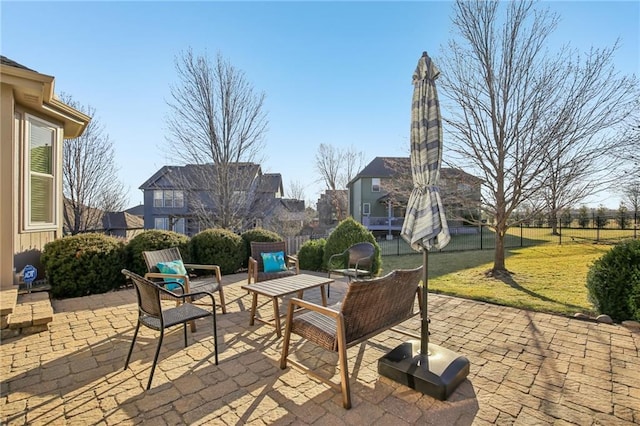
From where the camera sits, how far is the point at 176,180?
11344 millimetres

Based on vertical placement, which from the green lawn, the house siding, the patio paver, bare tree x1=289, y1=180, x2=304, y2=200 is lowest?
the green lawn

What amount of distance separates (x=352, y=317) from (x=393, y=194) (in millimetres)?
8732

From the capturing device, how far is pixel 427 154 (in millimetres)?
2775

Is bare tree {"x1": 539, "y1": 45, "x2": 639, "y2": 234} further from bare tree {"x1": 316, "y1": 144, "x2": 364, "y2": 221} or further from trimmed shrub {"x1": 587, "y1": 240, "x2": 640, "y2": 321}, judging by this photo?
bare tree {"x1": 316, "y1": 144, "x2": 364, "y2": 221}

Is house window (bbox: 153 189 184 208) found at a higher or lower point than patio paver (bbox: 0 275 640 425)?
higher

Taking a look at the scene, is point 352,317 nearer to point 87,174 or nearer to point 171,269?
point 171,269

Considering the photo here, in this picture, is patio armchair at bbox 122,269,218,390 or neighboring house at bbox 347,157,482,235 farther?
neighboring house at bbox 347,157,482,235

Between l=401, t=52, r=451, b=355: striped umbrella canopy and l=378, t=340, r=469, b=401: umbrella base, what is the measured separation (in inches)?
6.2

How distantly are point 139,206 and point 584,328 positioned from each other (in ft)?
131

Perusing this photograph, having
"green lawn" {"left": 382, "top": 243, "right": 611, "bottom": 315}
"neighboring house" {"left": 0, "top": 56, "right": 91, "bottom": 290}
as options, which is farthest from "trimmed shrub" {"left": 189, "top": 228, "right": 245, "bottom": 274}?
"green lawn" {"left": 382, "top": 243, "right": 611, "bottom": 315}

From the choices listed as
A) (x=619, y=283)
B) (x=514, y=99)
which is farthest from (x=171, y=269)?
(x=514, y=99)

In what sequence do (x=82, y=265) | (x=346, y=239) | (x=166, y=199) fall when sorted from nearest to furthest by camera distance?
(x=82, y=265)
(x=346, y=239)
(x=166, y=199)

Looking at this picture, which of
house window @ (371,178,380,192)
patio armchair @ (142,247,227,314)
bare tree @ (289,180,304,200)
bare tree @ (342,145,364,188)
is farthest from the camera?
bare tree @ (289,180,304,200)

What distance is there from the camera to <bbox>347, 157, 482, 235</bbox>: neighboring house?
29.8 feet
